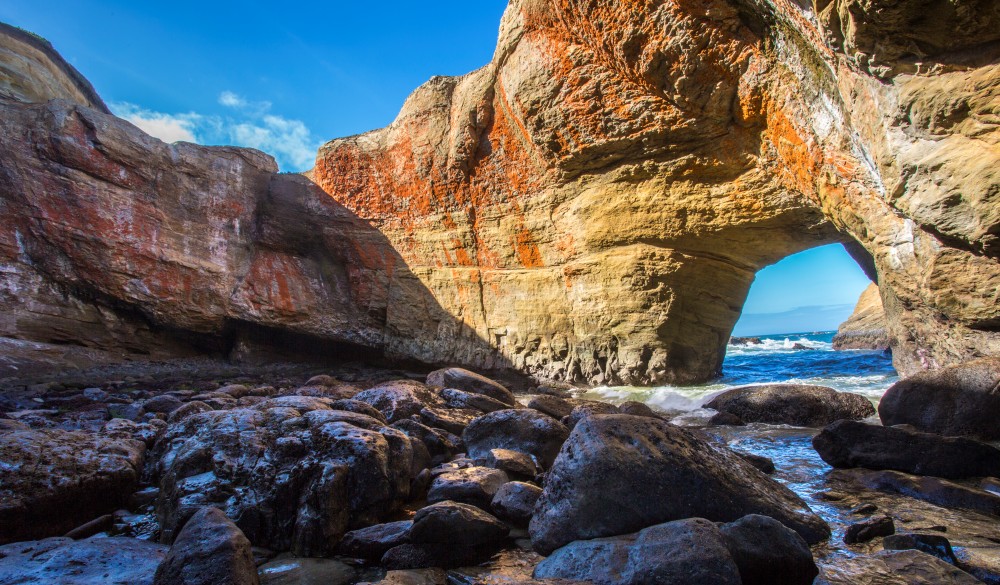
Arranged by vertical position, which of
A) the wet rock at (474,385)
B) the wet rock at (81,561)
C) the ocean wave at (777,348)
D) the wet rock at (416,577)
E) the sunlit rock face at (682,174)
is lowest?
the ocean wave at (777,348)

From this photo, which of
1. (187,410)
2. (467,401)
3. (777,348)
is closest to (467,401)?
(467,401)

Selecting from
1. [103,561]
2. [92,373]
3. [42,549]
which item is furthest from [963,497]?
[92,373]

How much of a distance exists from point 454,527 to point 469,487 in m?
0.67

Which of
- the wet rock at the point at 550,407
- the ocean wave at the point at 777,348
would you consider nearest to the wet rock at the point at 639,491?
the wet rock at the point at 550,407

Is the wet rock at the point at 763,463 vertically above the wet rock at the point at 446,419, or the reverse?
the wet rock at the point at 446,419

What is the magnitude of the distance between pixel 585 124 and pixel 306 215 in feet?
35.0

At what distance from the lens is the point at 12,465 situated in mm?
3006

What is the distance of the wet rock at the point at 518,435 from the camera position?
4.30 m

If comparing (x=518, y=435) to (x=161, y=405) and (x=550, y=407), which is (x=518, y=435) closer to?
(x=550, y=407)

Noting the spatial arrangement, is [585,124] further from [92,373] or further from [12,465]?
[92,373]

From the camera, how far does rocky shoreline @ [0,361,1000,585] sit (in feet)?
6.91

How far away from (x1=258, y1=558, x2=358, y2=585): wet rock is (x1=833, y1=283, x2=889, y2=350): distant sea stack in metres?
34.9

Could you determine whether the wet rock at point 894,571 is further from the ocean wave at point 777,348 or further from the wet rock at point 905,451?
the ocean wave at point 777,348

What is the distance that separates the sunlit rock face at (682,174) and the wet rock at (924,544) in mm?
3649
